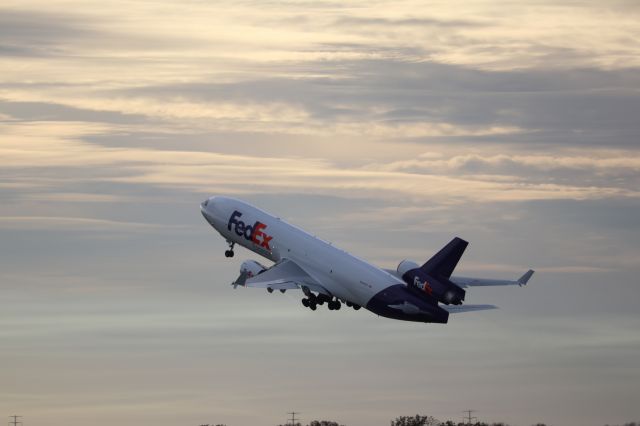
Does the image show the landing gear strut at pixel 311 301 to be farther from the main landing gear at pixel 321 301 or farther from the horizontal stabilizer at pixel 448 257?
the horizontal stabilizer at pixel 448 257

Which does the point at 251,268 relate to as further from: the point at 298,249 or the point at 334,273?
the point at 334,273

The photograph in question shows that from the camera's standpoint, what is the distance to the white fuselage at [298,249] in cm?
15312

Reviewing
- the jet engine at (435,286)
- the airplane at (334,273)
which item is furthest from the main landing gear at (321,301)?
the jet engine at (435,286)

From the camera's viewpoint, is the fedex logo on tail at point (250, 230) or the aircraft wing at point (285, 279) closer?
the aircraft wing at point (285, 279)

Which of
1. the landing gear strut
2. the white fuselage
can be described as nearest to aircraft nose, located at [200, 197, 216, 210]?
the white fuselage

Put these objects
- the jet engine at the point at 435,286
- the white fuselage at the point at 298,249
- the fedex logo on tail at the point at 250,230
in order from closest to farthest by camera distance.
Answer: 1. the jet engine at the point at 435,286
2. the white fuselage at the point at 298,249
3. the fedex logo on tail at the point at 250,230

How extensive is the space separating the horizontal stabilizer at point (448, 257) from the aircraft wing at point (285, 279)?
51.8ft

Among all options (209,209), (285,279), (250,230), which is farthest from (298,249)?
(209,209)

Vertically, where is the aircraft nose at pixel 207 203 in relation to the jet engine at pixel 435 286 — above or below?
above

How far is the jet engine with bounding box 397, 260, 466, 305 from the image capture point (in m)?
147

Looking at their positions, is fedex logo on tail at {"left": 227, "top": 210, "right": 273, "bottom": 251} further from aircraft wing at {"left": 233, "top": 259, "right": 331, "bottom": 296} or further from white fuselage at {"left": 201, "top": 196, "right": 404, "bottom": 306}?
aircraft wing at {"left": 233, "top": 259, "right": 331, "bottom": 296}

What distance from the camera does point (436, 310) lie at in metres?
149

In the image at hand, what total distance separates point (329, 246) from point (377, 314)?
10512 mm

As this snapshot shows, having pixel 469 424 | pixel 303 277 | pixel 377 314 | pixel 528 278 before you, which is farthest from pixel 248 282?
pixel 469 424
